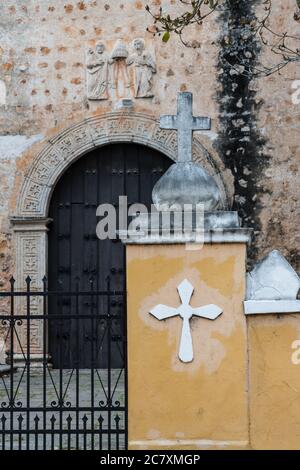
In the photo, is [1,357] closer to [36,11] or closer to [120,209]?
[120,209]

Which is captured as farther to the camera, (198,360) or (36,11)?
(36,11)

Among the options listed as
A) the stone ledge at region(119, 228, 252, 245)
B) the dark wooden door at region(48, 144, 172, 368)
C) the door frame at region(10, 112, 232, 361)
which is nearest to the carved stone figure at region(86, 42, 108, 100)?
the door frame at region(10, 112, 232, 361)

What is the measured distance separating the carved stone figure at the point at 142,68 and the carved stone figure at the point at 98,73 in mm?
320

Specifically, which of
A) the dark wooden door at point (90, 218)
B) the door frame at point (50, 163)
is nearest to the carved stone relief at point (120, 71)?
the door frame at point (50, 163)

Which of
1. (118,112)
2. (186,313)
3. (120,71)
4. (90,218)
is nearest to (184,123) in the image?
(186,313)

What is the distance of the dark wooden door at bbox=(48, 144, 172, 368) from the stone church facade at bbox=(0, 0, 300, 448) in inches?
7.1

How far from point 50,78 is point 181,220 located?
237 inches

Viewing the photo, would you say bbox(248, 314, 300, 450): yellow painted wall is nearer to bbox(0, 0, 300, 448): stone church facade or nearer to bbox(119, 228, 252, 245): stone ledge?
bbox(119, 228, 252, 245): stone ledge

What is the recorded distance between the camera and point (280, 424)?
6617mm

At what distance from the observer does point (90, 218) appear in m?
12.3

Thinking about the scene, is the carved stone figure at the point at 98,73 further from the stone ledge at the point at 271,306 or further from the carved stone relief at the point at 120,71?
the stone ledge at the point at 271,306

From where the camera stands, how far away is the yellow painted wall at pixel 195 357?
662 centimetres

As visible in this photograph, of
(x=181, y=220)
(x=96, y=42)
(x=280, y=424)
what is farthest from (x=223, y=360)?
(x=96, y=42)

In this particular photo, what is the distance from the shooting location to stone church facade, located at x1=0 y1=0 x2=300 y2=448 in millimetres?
11852
